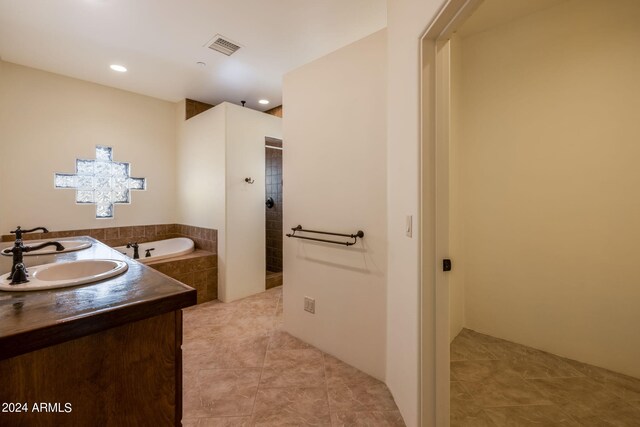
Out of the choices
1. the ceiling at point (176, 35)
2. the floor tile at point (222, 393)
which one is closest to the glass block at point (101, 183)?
the ceiling at point (176, 35)

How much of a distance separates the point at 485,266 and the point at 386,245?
1228 mm

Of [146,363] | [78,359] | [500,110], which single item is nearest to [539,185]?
[500,110]

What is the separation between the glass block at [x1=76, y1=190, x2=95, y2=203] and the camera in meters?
3.16

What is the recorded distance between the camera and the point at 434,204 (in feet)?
3.97

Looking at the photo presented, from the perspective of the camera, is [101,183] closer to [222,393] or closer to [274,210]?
[274,210]

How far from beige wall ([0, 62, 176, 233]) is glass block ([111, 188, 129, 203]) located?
93 mm

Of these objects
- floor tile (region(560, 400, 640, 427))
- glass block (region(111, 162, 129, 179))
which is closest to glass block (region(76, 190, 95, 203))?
glass block (region(111, 162, 129, 179))

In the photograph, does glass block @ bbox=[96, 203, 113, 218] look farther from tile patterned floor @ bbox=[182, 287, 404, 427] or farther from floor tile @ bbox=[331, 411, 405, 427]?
floor tile @ bbox=[331, 411, 405, 427]

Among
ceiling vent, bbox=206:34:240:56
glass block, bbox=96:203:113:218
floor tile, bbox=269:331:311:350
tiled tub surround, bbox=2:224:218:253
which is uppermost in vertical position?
ceiling vent, bbox=206:34:240:56

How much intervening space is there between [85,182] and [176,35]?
7.06 ft

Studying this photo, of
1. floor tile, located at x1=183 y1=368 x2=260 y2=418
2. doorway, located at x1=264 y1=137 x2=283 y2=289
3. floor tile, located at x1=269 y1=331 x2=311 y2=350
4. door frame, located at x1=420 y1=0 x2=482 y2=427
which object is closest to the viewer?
door frame, located at x1=420 y1=0 x2=482 y2=427

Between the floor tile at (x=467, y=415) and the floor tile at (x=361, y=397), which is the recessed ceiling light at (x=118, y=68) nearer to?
the floor tile at (x=361, y=397)

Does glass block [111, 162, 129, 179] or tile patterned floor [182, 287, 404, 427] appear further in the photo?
glass block [111, 162, 129, 179]

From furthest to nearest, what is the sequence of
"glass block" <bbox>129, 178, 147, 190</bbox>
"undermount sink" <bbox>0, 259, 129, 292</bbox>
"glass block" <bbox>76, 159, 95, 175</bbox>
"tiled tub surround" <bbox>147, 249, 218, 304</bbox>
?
"glass block" <bbox>129, 178, 147, 190</bbox>
"glass block" <bbox>76, 159, 95, 175</bbox>
"tiled tub surround" <bbox>147, 249, 218, 304</bbox>
"undermount sink" <bbox>0, 259, 129, 292</bbox>
